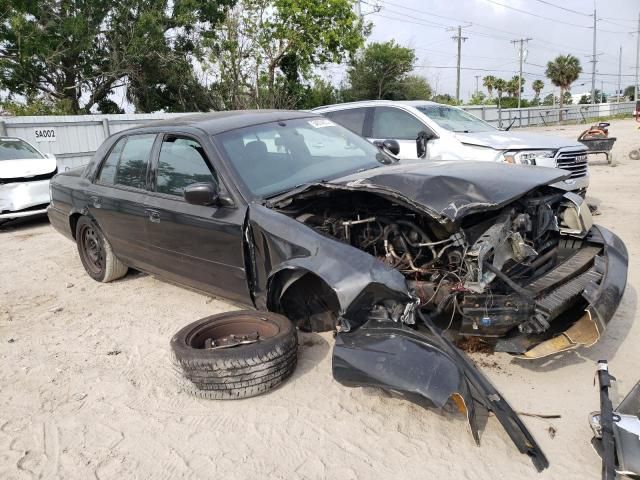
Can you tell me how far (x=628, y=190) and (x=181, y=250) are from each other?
8.48m

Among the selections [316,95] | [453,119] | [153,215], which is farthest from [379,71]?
[153,215]

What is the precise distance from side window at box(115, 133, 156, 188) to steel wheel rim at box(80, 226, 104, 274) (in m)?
0.89

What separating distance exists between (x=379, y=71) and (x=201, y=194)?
29738 mm

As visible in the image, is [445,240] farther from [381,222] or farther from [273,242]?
[273,242]

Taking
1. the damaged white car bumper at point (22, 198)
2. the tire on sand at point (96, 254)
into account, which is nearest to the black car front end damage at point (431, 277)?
the tire on sand at point (96, 254)

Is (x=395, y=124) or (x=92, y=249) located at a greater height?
(x=395, y=124)

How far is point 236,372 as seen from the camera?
10.3 feet

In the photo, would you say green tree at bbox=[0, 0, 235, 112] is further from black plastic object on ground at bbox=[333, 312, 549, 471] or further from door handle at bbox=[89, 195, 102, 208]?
black plastic object on ground at bbox=[333, 312, 549, 471]

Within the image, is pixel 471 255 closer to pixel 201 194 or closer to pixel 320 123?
pixel 201 194

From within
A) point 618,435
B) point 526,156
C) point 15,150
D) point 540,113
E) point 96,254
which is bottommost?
point 618,435

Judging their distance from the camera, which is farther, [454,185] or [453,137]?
[453,137]

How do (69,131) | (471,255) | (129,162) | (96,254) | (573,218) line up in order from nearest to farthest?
(471,255) < (573,218) < (129,162) < (96,254) < (69,131)

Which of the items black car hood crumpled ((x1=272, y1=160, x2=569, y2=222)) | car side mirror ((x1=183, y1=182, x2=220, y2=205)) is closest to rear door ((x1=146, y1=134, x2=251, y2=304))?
car side mirror ((x1=183, y1=182, x2=220, y2=205))

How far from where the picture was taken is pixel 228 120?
4375 millimetres
